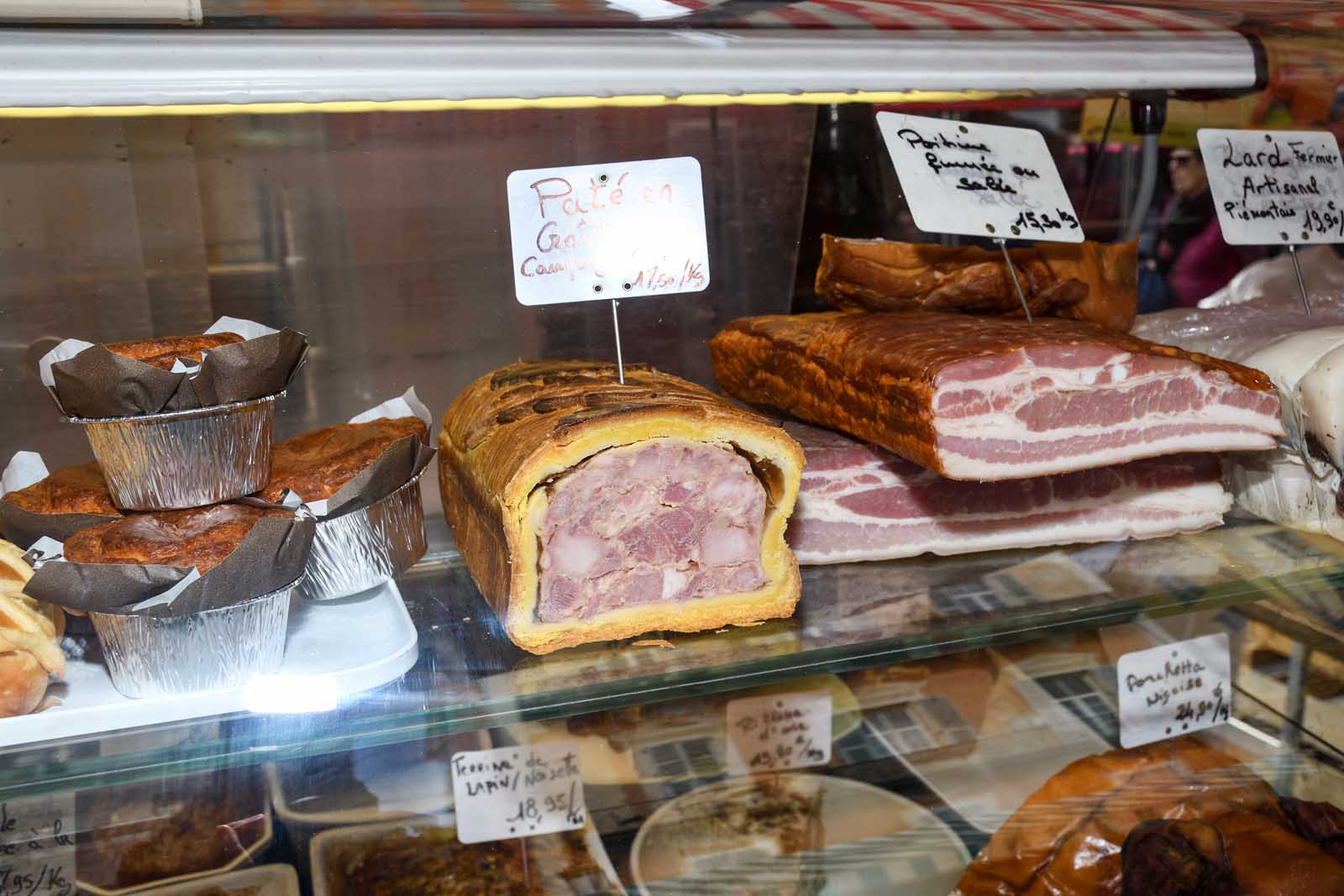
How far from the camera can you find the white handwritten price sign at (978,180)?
1.81m

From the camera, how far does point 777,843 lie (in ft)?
7.09

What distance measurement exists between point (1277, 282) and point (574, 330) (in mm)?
1599

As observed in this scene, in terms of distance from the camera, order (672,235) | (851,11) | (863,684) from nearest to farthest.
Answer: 1. (672,235)
2. (851,11)
3. (863,684)

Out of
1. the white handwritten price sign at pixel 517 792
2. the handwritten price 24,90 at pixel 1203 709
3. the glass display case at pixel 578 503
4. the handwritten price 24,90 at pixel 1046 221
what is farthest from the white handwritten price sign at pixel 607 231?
the handwritten price 24,90 at pixel 1203 709

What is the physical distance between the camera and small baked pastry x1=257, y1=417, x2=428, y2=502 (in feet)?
5.02

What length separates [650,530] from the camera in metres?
1.49

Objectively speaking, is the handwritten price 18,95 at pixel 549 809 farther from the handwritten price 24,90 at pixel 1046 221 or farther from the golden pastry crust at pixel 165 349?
the handwritten price 24,90 at pixel 1046 221

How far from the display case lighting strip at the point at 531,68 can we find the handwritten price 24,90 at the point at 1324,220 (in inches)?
14.8

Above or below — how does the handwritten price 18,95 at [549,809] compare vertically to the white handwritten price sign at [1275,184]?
below

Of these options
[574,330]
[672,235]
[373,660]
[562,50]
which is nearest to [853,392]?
[672,235]

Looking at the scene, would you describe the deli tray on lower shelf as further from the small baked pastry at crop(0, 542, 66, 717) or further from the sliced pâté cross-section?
the sliced pâté cross-section

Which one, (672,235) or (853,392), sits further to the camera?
(853,392)

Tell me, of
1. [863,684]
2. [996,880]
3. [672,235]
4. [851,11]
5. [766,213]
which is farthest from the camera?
[863,684]

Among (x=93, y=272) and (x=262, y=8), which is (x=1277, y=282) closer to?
(x=262, y=8)
